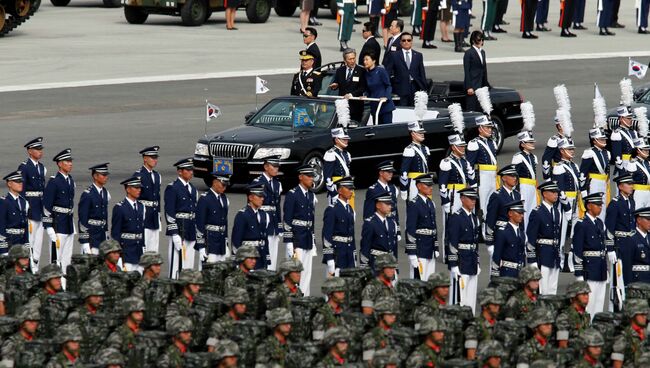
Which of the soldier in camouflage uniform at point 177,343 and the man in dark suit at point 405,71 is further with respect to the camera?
the man in dark suit at point 405,71

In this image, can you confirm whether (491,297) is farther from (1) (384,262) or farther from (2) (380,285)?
(1) (384,262)

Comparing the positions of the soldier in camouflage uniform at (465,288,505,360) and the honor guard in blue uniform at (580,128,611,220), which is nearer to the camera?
the soldier in camouflage uniform at (465,288,505,360)

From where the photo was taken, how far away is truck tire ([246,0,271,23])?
1704 inches

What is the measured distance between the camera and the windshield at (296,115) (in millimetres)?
25219

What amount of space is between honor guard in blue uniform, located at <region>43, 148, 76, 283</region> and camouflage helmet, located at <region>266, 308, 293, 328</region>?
5816 millimetres

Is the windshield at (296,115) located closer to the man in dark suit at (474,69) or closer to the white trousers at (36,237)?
the man in dark suit at (474,69)

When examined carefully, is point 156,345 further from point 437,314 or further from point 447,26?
point 447,26

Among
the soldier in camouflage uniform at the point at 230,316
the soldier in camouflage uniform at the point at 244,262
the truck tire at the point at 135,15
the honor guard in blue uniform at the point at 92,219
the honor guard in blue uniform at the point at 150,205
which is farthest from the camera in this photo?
the truck tire at the point at 135,15

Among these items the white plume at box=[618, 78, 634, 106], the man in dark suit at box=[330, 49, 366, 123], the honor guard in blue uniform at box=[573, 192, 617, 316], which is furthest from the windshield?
the honor guard in blue uniform at box=[573, 192, 617, 316]

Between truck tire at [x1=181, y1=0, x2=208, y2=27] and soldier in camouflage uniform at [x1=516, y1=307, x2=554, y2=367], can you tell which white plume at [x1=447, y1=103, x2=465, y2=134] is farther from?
truck tire at [x1=181, y1=0, x2=208, y2=27]

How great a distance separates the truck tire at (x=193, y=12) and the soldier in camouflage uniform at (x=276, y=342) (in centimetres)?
2797

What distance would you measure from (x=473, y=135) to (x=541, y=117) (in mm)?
5400

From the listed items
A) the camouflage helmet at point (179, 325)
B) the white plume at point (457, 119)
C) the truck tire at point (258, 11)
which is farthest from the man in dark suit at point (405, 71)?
the truck tire at point (258, 11)

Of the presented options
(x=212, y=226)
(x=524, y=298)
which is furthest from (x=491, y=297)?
(x=212, y=226)
